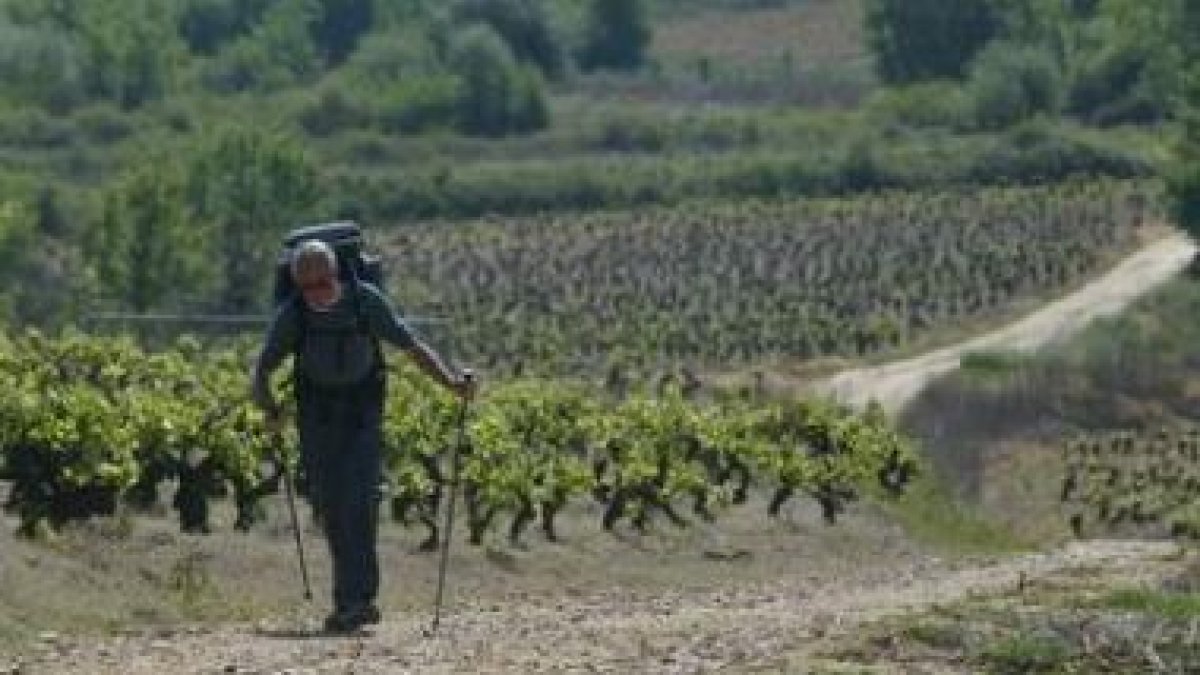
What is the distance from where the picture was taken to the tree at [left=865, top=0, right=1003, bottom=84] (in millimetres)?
167000

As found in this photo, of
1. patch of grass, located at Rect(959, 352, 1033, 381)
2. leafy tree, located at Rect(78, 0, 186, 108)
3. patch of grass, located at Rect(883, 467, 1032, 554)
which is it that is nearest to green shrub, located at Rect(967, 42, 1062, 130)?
leafy tree, located at Rect(78, 0, 186, 108)

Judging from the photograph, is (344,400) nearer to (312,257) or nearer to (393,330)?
(393,330)

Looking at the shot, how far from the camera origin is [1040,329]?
80.8 metres

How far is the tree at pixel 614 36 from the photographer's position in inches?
7382

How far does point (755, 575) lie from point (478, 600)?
532 cm

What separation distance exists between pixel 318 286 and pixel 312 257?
22 centimetres

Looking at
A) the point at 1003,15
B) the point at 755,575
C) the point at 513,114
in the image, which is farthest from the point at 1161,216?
the point at 755,575

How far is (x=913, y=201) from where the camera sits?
372 feet

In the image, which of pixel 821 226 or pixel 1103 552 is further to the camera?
pixel 821 226

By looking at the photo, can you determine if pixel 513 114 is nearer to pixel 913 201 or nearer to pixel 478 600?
pixel 913 201

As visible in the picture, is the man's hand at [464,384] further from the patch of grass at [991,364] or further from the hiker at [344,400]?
the patch of grass at [991,364]

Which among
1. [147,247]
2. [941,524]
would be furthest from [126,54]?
[941,524]

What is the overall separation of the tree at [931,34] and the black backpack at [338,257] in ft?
498

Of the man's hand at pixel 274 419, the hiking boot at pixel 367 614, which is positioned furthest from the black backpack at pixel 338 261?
the hiking boot at pixel 367 614
